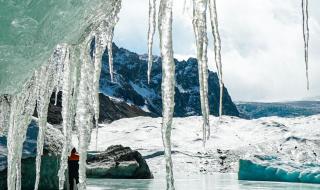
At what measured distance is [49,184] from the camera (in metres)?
17.1

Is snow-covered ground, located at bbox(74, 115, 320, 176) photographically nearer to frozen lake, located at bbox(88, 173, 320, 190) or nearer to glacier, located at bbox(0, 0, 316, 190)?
frozen lake, located at bbox(88, 173, 320, 190)

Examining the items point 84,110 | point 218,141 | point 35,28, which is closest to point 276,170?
point 84,110

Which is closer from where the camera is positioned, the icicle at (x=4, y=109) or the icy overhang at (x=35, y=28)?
the icy overhang at (x=35, y=28)

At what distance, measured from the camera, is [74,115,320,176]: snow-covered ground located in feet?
187

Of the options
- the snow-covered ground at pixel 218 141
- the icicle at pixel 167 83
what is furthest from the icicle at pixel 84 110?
the snow-covered ground at pixel 218 141

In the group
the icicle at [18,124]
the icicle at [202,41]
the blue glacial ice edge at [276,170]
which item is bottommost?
the blue glacial ice edge at [276,170]

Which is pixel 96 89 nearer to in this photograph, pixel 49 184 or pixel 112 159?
pixel 49 184

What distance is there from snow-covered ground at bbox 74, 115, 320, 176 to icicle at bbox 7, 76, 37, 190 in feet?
145

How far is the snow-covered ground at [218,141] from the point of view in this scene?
2245 inches

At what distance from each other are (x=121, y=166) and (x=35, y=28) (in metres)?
33.1

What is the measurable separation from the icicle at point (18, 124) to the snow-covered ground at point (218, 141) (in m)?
44.1

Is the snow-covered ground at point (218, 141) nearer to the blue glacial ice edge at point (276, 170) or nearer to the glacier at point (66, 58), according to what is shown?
the blue glacial ice edge at point (276, 170)

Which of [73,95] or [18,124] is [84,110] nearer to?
[73,95]

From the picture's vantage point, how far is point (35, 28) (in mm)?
1799
